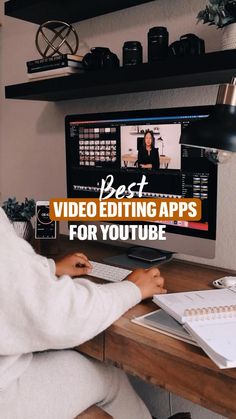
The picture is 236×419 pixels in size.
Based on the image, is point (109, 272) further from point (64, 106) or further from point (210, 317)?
Result: point (64, 106)

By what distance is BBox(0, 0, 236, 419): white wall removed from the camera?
1.41m

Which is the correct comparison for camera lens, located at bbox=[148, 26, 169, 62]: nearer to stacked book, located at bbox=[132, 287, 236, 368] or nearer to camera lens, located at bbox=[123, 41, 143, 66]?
camera lens, located at bbox=[123, 41, 143, 66]

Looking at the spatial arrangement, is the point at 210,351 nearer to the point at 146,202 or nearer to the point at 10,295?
the point at 10,295

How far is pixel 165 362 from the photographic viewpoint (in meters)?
0.83

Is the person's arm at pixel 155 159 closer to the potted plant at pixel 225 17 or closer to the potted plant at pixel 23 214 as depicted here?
the potted plant at pixel 225 17

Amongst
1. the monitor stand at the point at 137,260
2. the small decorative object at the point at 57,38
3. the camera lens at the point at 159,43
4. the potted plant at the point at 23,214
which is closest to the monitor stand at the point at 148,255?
the monitor stand at the point at 137,260

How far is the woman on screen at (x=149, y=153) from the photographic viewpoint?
1.31 meters

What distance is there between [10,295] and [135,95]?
1.01 m

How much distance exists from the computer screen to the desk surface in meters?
0.28

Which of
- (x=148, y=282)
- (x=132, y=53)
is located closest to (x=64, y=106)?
(x=132, y=53)

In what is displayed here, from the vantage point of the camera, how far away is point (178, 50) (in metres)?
1.29

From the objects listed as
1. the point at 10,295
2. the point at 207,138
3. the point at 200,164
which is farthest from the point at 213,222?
the point at 10,295

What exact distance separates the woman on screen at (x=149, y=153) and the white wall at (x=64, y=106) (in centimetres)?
23

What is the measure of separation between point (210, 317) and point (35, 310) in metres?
0.35
